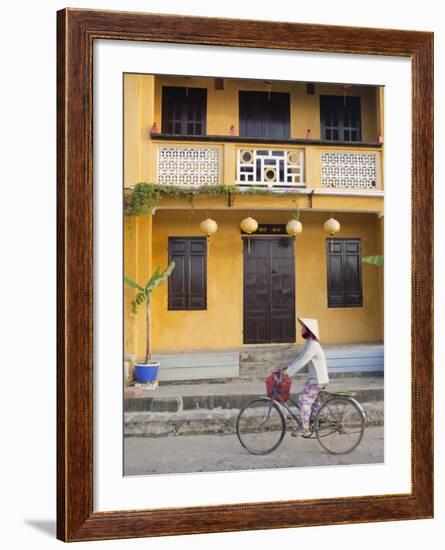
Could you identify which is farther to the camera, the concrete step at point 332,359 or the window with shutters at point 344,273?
the window with shutters at point 344,273

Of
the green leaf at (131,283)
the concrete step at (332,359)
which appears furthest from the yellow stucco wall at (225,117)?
the concrete step at (332,359)

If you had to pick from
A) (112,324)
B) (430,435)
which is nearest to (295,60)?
(112,324)

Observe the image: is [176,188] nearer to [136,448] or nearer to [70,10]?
[70,10]

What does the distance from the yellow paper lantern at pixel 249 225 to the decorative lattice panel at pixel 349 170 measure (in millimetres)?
531

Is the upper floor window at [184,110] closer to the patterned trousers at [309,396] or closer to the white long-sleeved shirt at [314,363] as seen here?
the white long-sleeved shirt at [314,363]

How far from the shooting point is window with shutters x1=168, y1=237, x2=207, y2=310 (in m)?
3.42

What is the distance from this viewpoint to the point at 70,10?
2.76 m

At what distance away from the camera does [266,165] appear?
12.0ft

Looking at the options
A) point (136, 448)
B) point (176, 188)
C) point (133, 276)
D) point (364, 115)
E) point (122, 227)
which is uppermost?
point (364, 115)

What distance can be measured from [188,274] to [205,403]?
0.80 metres

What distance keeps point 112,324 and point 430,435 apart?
1.89 meters

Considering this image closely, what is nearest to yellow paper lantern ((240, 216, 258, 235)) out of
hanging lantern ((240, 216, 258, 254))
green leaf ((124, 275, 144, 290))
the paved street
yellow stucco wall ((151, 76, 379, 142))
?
hanging lantern ((240, 216, 258, 254))

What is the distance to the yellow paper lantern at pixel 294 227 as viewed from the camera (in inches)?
151

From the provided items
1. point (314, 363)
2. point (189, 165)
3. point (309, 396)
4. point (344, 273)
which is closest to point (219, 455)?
point (309, 396)
